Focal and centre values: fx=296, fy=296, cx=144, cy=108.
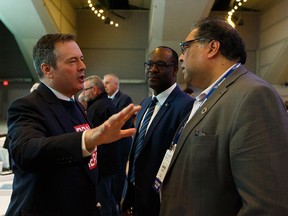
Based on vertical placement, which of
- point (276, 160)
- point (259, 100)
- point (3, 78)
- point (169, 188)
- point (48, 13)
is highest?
point (48, 13)

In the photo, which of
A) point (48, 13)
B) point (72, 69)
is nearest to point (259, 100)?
point (72, 69)

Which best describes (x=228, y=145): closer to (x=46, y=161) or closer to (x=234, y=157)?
(x=234, y=157)

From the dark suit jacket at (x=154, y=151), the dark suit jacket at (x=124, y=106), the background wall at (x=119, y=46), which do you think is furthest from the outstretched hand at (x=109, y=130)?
the background wall at (x=119, y=46)

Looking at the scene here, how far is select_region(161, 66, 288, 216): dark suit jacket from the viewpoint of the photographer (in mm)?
945

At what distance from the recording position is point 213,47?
125cm

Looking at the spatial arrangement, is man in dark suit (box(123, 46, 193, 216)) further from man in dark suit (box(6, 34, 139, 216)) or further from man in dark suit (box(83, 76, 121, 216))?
man in dark suit (box(83, 76, 121, 216))

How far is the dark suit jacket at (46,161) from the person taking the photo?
3.50ft

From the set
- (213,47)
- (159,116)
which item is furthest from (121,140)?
(213,47)

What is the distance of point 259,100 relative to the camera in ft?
3.20

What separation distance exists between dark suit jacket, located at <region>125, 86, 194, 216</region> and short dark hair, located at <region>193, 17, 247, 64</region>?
0.66 m

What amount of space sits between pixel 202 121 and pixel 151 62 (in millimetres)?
1114

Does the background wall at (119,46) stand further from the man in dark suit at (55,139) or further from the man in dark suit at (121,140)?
the man in dark suit at (55,139)

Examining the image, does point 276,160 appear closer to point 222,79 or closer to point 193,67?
point 222,79

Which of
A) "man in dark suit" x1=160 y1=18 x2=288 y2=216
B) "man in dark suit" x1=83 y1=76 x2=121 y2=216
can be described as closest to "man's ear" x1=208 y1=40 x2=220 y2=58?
"man in dark suit" x1=160 y1=18 x2=288 y2=216
